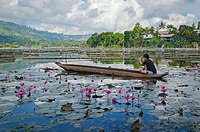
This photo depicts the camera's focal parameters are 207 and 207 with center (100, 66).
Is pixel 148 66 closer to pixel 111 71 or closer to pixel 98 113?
pixel 111 71

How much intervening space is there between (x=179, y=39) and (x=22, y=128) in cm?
Result: 6587

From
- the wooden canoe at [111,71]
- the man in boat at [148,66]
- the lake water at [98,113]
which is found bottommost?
the lake water at [98,113]

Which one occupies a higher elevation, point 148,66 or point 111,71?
point 148,66

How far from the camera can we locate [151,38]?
240ft

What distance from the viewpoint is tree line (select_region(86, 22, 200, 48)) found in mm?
61650

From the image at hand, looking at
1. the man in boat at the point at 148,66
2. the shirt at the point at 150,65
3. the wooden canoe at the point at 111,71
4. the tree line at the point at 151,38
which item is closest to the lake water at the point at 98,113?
the wooden canoe at the point at 111,71

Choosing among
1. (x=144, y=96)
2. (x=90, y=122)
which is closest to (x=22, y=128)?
(x=90, y=122)

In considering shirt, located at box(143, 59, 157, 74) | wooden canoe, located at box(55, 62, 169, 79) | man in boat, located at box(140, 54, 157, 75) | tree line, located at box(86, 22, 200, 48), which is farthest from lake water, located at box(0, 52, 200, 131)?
tree line, located at box(86, 22, 200, 48)

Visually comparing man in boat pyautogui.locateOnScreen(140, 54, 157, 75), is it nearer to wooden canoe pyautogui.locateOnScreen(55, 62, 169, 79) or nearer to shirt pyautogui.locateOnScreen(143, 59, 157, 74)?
shirt pyautogui.locateOnScreen(143, 59, 157, 74)

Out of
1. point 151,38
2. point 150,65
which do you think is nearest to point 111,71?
point 150,65

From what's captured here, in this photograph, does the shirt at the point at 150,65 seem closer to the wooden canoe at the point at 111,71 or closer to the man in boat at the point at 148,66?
the man in boat at the point at 148,66

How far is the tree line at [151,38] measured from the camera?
202 ft

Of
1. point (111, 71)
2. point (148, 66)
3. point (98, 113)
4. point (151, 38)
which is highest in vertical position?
point (151, 38)

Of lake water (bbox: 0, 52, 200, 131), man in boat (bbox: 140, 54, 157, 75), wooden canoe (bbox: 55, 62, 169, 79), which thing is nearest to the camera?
lake water (bbox: 0, 52, 200, 131)
